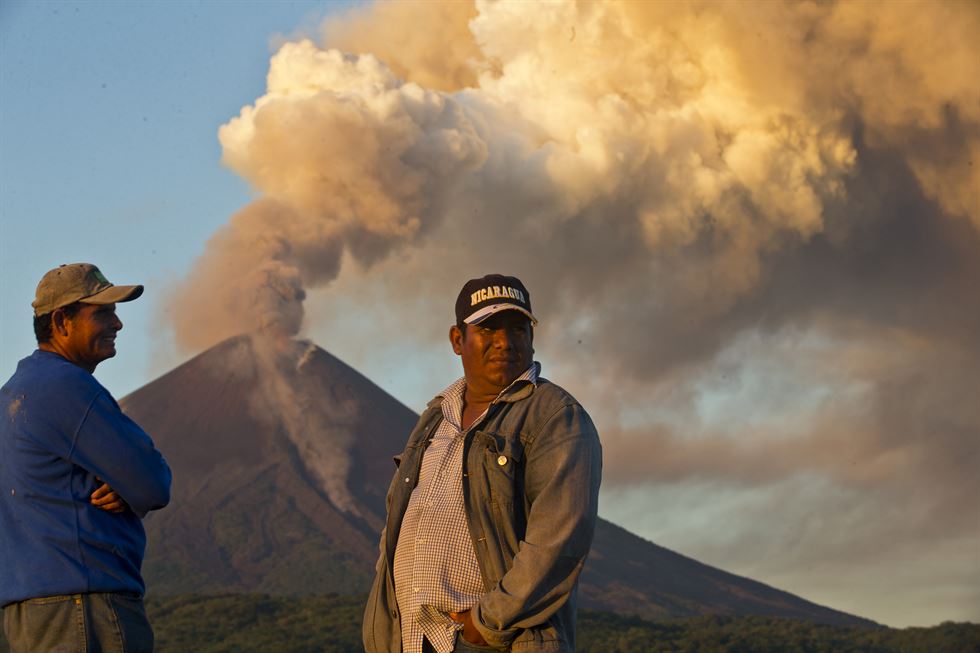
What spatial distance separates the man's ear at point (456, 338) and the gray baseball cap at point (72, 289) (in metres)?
1.03

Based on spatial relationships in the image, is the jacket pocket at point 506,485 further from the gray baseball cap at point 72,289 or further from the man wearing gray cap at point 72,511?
the gray baseball cap at point 72,289

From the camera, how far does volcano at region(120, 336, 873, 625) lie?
85.0 metres

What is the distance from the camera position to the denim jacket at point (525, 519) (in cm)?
425

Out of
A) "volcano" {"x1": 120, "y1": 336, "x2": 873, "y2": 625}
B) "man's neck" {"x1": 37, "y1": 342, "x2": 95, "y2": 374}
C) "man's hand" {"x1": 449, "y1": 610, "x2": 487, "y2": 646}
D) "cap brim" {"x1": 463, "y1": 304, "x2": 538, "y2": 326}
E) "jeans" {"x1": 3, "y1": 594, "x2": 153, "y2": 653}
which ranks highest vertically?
"volcano" {"x1": 120, "y1": 336, "x2": 873, "y2": 625}

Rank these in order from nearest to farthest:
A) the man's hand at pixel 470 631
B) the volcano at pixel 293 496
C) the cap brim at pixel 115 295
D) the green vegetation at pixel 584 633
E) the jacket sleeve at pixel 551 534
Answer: the jacket sleeve at pixel 551 534
the man's hand at pixel 470 631
the cap brim at pixel 115 295
the green vegetation at pixel 584 633
the volcano at pixel 293 496

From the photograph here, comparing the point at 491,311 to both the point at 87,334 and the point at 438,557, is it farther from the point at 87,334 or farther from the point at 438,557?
the point at 87,334

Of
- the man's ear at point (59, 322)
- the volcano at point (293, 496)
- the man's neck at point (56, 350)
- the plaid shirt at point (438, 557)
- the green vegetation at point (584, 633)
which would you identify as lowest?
the plaid shirt at point (438, 557)

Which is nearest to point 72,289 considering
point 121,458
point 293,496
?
point 121,458

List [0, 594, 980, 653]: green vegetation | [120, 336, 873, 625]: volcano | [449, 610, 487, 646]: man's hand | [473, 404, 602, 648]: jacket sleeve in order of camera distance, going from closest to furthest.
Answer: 1. [473, 404, 602, 648]: jacket sleeve
2. [449, 610, 487, 646]: man's hand
3. [0, 594, 980, 653]: green vegetation
4. [120, 336, 873, 625]: volcano

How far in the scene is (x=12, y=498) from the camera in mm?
4484

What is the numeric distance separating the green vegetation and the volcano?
33.3m

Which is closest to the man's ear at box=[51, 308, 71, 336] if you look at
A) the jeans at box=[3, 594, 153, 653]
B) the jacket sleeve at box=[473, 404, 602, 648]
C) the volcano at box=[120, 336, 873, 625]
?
the jeans at box=[3, 594, 153, 653]

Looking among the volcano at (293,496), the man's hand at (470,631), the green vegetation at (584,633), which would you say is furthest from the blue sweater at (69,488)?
the volcano at (293,496)

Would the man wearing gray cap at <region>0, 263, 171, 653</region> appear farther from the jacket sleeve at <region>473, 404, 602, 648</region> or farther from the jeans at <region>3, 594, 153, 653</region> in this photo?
the jacket sleeve at <region>473, 404, 602, 648</region>
